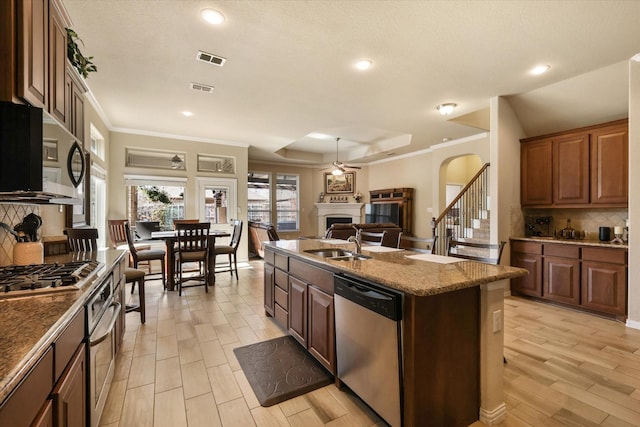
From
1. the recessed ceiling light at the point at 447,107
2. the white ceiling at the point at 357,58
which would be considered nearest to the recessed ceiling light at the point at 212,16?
the white ceiling at the point at 357,58

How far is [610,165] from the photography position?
141 inches

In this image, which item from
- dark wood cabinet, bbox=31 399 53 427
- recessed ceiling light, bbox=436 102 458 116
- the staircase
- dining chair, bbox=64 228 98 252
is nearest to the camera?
dark wood cabinet, bbox=31 399 53 427

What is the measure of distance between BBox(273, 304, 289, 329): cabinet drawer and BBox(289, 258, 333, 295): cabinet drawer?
1.45 feet

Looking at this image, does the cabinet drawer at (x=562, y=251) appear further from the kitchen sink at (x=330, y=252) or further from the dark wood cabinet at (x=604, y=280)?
the kitchen sink at (x=330, y=252)

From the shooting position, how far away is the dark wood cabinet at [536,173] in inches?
162

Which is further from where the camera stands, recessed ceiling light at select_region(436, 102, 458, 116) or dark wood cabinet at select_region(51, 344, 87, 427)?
recessed ceiling light at select_region(436, 102, 458, 116)

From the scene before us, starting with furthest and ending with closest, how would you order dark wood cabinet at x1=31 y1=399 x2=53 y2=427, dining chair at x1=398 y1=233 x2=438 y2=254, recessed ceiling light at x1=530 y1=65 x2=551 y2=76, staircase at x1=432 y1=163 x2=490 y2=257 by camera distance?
1. dining chair at x1=398 y1=233 x2=438 y2=254
2. staircase at x1=432 y1=163 x2=490 y2=257
3. recessed ceiling light at x1=530 y1=65 x2=551 y2=76
4. dark wood cabinet at x1=31 y1=399 x2=53 y2=427

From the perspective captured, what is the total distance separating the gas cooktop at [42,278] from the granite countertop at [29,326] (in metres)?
0.04

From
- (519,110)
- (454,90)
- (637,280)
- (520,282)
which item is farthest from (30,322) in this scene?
(519,110)

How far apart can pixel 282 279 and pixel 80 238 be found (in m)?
1.86

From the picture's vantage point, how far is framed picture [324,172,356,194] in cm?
960

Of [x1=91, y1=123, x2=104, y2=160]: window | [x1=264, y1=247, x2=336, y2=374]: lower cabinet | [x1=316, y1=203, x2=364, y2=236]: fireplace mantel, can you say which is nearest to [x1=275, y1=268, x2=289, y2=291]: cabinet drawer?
[x1=264, y1=247, x2=336, y2=374]: lower cabinet

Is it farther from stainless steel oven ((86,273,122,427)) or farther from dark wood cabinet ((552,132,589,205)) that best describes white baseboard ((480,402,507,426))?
dark wood cabinet ((552,132,589,205))

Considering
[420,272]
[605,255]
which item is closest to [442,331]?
[420,272]
